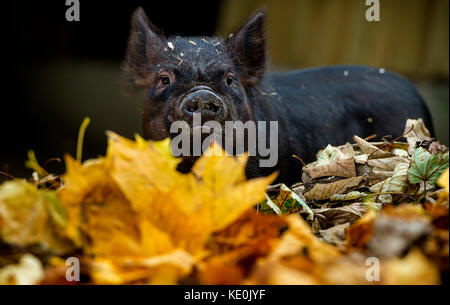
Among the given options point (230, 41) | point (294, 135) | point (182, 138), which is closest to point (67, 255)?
point (182, 138)

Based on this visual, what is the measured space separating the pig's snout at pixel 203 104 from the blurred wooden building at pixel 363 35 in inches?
222

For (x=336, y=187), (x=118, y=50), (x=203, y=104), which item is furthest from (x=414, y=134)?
(x=118, y=50)

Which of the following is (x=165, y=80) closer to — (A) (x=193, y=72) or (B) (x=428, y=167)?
(A) (x=193, y=72)

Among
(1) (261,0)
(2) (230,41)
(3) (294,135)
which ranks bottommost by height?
(3) (294,135)

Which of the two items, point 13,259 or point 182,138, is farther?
point 182,138

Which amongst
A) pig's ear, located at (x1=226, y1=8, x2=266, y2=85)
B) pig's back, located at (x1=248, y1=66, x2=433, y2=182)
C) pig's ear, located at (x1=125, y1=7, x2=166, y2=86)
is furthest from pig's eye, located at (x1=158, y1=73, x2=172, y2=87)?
pig's back, located at (x1=248, y1=66, x2=433, y2=182)

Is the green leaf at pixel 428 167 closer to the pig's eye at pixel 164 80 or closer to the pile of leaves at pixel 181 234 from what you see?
the pile of leaves at pixel 181 234

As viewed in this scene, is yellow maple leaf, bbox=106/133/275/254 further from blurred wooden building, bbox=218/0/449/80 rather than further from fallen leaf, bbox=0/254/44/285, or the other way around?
blurred wooden building, bbox=218/0/449/80

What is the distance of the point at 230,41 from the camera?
321 cm

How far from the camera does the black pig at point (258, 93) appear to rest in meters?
2.75

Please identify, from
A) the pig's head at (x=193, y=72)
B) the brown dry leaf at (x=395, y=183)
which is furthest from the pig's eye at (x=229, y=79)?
the brown dry leaf at (x=395, y=183)

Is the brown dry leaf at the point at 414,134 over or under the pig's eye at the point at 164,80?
under
